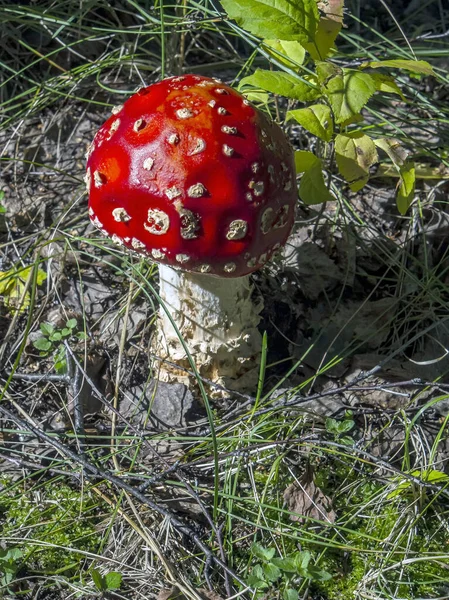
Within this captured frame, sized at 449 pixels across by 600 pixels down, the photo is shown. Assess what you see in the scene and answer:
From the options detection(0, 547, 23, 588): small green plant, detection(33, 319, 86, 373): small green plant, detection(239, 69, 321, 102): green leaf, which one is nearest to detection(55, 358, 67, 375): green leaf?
detection(33, 319, 86, 373): small green plant

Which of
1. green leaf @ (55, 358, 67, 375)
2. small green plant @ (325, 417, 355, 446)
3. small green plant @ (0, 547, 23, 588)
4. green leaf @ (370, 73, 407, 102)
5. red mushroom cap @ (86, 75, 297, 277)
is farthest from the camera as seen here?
green leaf @ (55, 358, 67, 375)

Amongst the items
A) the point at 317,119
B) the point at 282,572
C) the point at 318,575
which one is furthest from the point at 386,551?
the point at 317,119

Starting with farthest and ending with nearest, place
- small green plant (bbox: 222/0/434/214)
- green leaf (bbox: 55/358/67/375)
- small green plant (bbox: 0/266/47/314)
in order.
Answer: small green plant (bbox: 0/266/47/314), green leaf (bbox: 55/358/67/375), small green plant (bbox: 222/0/434/214)

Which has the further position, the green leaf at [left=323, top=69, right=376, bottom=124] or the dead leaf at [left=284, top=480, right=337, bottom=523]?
the dead leaf at [left=284, top=480, right=337, bottom=523]

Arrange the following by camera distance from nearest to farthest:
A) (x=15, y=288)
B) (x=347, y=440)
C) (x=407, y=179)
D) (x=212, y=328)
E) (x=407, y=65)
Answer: (x=407, y=65) → (x=407, y=179) → (x=347, y=440) → (x=212, y=328) → (x=15, y=288)

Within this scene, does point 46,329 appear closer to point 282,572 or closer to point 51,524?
point 51,524

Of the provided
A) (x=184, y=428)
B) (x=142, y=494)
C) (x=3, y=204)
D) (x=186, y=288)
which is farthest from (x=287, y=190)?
(x=3, y=204)

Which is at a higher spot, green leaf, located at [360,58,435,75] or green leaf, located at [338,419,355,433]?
green leaf, located at [360,58,435,75]

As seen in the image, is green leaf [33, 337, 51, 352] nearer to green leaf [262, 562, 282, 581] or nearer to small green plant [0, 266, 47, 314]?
small green plant [0, 266, 47, 314]
